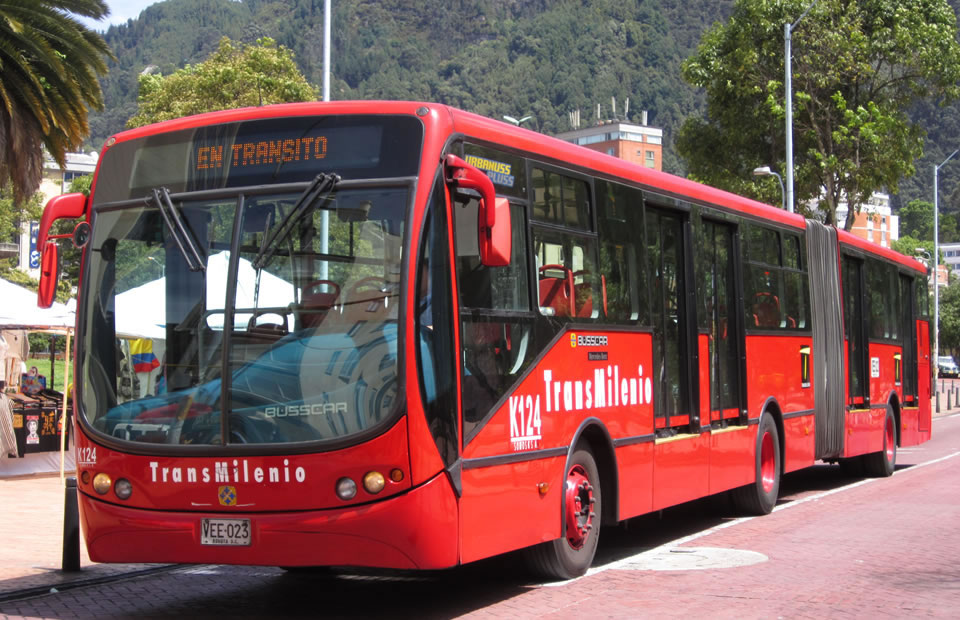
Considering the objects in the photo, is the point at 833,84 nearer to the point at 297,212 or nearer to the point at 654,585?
the point at 654,585

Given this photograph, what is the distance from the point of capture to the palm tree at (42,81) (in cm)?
2016

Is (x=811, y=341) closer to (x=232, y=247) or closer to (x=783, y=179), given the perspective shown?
(x=232, y=247)

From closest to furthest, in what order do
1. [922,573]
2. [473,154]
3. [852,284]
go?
[473,154] → [922,573] → [852,284]

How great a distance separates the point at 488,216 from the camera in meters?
7.83

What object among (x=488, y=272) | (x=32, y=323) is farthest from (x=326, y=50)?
(x=488, y=272)

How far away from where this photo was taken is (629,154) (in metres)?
154

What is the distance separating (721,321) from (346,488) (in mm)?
6572

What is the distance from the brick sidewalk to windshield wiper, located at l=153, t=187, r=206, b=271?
3.09m

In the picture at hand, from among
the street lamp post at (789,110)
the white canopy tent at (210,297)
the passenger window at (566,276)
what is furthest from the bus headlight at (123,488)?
the street lamp post at (789,110)

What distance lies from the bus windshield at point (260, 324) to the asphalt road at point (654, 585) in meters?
1.63

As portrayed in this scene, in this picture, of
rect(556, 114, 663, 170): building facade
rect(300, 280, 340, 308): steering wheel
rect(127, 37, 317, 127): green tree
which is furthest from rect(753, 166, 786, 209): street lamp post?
rect(556, 114, 663, 170): building facade

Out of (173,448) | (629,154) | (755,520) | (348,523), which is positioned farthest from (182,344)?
(629,154)

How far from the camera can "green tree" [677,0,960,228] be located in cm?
3484

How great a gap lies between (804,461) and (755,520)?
2014mm
